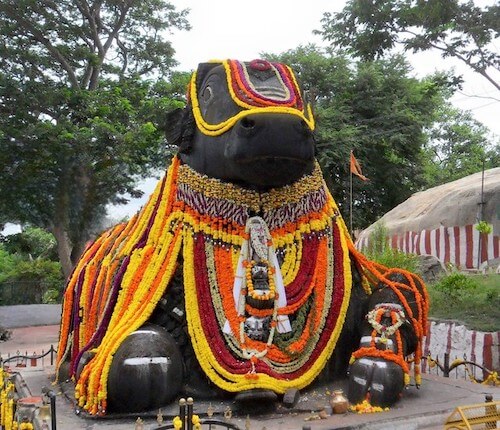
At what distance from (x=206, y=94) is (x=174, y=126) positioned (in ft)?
1.34

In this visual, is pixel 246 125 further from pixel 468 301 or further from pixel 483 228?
pixel 483 228

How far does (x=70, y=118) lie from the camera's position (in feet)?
55.3

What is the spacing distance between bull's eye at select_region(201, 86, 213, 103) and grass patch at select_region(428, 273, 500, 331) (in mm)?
6187

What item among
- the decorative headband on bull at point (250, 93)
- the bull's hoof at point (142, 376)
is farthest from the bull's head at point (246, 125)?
the bull's hoof at point (142, 376)

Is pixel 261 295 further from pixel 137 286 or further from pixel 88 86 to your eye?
pixel 88 86

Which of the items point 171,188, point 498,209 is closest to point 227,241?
point 171,188

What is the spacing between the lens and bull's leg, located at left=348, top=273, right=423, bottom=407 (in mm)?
4379

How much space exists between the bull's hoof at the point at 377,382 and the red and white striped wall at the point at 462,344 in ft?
14.7

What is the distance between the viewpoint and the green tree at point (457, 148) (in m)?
31.0

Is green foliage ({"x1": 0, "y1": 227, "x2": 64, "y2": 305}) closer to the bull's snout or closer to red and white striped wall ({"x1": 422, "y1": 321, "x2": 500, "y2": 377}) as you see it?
red and white striped wall ({"x1": 422, "y1": 321, "x2": 500, "y2": 377})

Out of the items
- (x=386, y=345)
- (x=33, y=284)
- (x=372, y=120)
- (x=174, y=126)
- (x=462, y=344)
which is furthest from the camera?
(x=33, y=284)

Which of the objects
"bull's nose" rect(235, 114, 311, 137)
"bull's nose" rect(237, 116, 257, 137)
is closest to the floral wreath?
"bull's nose" rect(235, 114, 311, 137)

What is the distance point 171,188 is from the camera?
5.13 metres

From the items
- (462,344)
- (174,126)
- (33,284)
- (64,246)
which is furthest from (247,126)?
(33,284)
